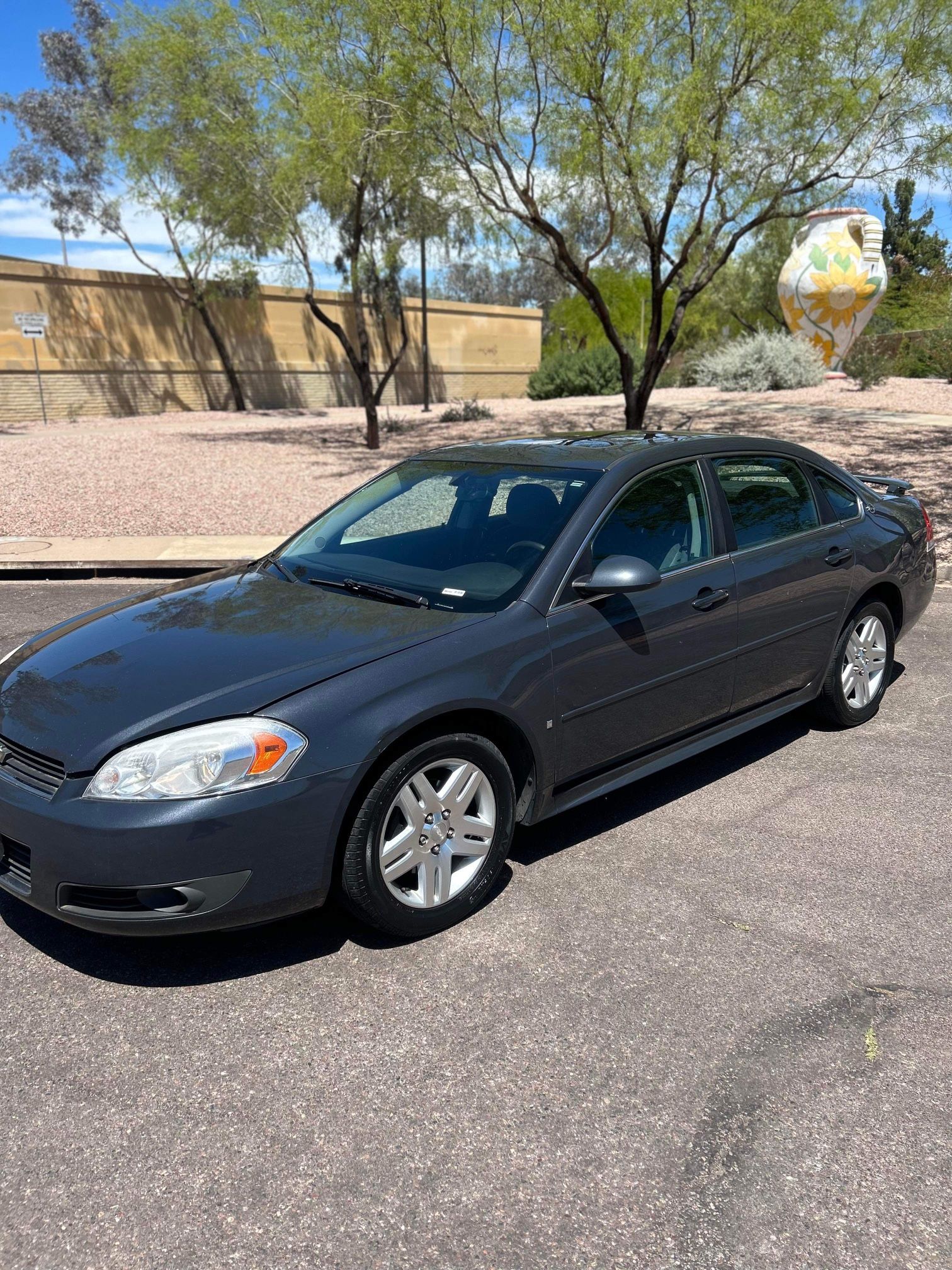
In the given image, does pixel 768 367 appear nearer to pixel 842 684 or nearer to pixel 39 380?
pixel 39 380

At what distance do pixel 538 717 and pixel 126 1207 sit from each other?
6.39ft

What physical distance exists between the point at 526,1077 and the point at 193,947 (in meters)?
1.24

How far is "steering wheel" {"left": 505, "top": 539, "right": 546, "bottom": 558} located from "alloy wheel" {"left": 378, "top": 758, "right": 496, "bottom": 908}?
948 millimetres

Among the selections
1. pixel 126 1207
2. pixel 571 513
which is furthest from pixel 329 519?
pixel 126 1207

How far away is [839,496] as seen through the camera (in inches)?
210

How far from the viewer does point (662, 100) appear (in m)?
13.7

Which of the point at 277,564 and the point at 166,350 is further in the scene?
the point at 166,350

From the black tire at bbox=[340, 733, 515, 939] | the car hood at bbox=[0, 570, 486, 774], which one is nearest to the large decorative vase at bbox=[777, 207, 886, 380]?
the car hood at bbox=[0, 570, 486, 774]

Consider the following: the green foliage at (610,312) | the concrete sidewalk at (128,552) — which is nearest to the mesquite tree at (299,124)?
the concrete sidewalk at (128,552)

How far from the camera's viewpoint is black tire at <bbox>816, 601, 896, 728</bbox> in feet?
17.0

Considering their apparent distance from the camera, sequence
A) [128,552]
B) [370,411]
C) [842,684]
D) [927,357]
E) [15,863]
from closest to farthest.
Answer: [15,863], [842,684], [128,552], [370,411], [927,357]

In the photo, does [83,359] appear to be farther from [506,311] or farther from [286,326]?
[506,311]

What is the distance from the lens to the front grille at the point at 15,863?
3125mm

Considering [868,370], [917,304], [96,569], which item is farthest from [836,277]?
[96,569]
